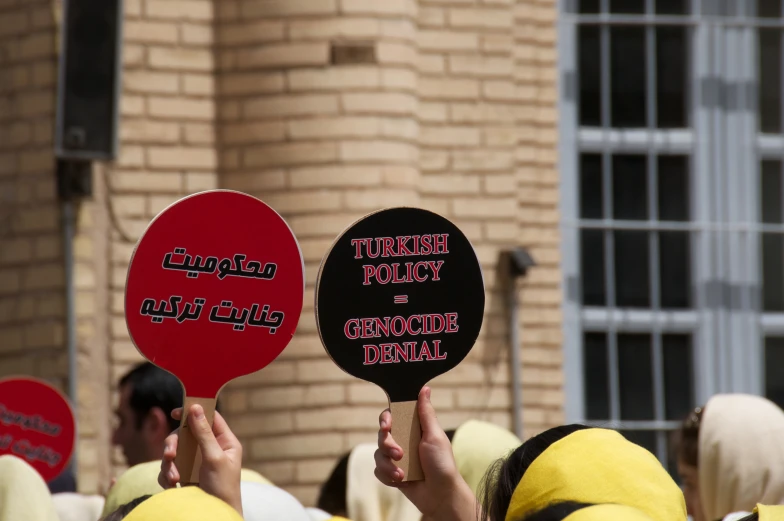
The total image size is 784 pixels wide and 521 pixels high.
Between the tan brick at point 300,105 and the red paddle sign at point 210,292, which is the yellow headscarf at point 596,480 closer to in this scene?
the red paddle sign at point 210,292

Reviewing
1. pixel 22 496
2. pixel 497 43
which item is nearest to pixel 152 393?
pixel 22 496

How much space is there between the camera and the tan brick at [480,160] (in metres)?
6.75

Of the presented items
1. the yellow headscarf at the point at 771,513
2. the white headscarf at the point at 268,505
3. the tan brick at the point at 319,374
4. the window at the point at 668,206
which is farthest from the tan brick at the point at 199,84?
the yellow headscarf at the point at 771,513

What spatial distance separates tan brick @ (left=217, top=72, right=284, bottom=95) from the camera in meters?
6.54

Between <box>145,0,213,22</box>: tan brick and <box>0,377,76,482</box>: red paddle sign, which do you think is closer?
<box>0,377,76,482</box>: red paddle sign

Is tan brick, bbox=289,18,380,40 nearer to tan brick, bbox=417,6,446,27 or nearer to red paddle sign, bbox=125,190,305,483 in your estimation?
tan brick, bbox=417,6,446,27

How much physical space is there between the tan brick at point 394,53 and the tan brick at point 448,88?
144mm

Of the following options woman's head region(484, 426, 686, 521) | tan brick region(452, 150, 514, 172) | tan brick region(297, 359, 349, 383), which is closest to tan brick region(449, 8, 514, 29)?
tan brick region(452, 150, 514, 172)

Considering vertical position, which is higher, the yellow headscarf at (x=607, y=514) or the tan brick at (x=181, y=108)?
the tan brick at (x=181, y=108)

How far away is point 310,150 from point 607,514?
460 centimetres

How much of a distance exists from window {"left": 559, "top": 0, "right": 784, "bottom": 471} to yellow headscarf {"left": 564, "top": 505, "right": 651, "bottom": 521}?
5144 millimetres

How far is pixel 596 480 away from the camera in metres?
2.24

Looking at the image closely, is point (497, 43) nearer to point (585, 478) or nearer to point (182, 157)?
point (182, 157)

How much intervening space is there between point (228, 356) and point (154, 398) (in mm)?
2121
